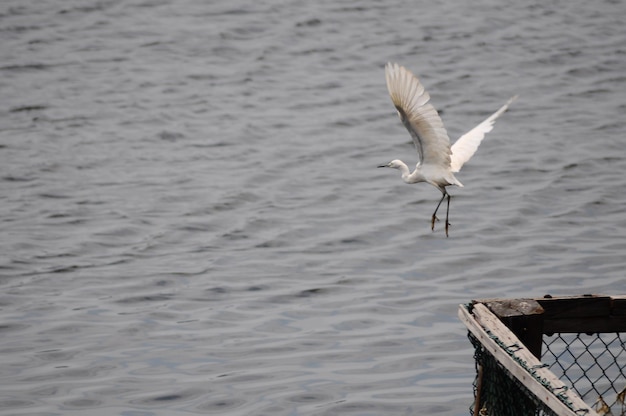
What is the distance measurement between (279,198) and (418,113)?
5.58 meters

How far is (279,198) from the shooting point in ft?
42.4

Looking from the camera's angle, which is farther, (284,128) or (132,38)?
(132,38)

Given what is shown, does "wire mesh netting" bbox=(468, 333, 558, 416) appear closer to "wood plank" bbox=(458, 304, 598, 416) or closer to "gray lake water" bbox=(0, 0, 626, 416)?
"wood plank" bbox=(458, 304, 598, 416)

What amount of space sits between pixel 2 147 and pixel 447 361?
8.98 metres

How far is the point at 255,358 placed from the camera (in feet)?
27.4

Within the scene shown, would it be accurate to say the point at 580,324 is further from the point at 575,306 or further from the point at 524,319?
the point at 524,319

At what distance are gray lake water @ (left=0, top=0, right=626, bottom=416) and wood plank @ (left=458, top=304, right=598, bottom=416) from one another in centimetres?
294

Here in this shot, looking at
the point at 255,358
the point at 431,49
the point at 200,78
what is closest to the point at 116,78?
the point at 200,78

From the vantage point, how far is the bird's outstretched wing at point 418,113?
731 centimetres

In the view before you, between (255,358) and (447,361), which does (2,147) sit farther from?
(447,361)

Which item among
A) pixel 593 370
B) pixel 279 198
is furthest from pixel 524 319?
pixel 279 198

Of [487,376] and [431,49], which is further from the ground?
[487,376]

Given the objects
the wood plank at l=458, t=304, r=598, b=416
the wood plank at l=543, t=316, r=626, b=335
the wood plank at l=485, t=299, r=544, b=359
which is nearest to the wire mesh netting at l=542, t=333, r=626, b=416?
the wood plank at l=543, t=316, r=626, b=335

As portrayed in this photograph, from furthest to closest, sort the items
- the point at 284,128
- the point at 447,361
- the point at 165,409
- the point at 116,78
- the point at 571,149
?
the point at 116,78 < the point at 284,128 < the point at 571,149 < the point at 447,361 < the point at 165,409
